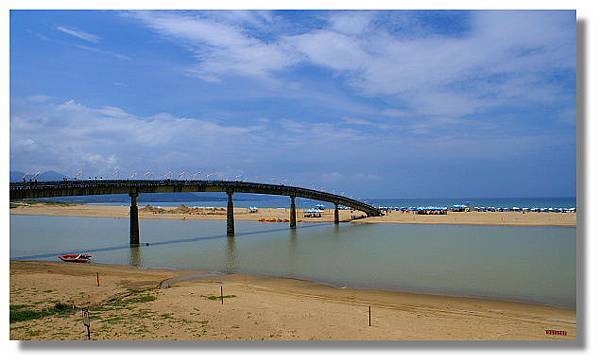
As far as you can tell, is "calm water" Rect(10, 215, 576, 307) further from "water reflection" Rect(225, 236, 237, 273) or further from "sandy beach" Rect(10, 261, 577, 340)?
"sandy beach" Rect(10, 261, 577, 340)

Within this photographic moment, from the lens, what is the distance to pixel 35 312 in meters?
19.8

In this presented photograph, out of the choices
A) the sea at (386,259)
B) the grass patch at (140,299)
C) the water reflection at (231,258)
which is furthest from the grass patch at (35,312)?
the water reflection at (231,258)

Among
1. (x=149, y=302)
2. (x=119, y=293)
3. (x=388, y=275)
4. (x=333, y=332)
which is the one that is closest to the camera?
(x=333, y=332)

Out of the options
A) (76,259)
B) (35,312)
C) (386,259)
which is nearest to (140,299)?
(35,312)

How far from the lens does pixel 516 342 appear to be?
15.7 m

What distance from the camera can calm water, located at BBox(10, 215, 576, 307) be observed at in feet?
93.0

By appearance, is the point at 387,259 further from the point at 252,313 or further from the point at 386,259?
the point at 252,313

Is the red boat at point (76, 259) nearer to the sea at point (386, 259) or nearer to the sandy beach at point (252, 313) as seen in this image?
the sea at point (386, 259)

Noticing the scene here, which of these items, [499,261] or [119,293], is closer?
[119,293]

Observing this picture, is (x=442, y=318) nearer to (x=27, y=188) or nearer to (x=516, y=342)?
(x=516, y=342)

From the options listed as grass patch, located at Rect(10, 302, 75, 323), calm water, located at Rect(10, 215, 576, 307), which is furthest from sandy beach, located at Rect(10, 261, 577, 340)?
calm water, located at Rect(10, 215, 576, 307)
